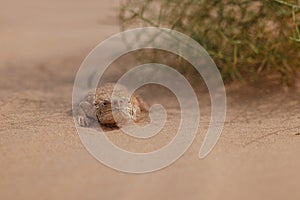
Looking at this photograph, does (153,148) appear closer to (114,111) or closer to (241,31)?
(114,111)

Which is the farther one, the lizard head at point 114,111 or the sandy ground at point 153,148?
the lizard head at point 114,111

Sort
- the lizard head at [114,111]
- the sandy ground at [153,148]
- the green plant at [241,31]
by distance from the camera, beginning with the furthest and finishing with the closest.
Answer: the green plant at [241,31], the lizard head at [114,111], the sandy ground at [153,148]

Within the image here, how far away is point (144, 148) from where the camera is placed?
2.61 metres

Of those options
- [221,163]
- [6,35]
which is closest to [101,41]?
[6,35]

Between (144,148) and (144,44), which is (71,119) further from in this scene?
(144,44)

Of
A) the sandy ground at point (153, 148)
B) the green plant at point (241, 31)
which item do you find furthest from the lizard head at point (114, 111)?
the green plant at point (241, 31)

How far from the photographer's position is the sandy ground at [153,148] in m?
2.23

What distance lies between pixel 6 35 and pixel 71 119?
3.32 metres

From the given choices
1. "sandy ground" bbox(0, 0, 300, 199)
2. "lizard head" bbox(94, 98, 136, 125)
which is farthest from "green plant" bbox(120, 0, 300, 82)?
"lizard head" bbox(94, 98, 136, 125)

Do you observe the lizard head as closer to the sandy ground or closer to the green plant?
the sandy ground

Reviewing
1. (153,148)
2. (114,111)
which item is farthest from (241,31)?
(153,148)

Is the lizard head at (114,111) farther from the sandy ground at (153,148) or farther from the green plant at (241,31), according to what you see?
the green plant at (241,31)

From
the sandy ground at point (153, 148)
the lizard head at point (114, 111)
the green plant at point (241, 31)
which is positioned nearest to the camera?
the sandy ground at point (153, 148)

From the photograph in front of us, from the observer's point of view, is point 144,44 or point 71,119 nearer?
point 71,119
